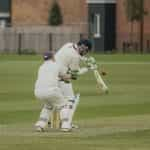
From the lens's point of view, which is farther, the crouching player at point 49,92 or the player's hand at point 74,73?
the player's hand at point 74,73

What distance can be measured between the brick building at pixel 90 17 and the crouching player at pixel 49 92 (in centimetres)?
6891

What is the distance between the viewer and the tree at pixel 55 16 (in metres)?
87.7

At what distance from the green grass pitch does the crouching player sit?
0.34 meters

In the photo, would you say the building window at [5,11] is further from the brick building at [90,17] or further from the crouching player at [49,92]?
the crouching player at [49,92]

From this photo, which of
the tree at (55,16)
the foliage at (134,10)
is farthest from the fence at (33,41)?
the foliage at (134,10)

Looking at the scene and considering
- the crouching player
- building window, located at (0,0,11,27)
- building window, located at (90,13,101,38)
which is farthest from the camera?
building window, located at (0,0,11,27)

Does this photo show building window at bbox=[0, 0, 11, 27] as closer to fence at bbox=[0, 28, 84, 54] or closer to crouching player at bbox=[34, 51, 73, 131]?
fence at bbox=[0, 28, 84, 54]

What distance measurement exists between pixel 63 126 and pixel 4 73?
27.4 meters

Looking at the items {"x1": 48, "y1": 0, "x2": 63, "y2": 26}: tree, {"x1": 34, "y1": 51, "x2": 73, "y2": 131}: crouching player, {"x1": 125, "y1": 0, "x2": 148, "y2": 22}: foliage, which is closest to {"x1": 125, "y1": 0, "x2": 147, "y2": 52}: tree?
{"x1": 125, "y1": 0, "x2": 148, "y2": 22}: foliage

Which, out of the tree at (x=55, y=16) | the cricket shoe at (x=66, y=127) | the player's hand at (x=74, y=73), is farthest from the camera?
the tree at (x=55, y=16)

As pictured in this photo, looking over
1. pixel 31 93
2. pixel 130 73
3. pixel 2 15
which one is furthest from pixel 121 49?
pixel 31 93

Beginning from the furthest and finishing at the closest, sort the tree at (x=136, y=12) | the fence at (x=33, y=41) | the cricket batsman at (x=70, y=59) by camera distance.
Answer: the tree at (x=136, y=12) < the fence at (x=33, y=41) < the cricket batsman at (x=70, y=59)

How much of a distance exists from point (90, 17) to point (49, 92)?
2841 inches

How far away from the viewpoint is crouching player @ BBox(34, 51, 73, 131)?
19.6m
